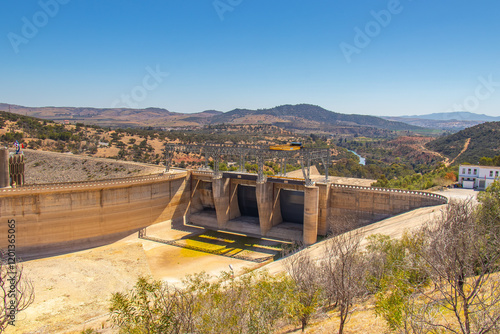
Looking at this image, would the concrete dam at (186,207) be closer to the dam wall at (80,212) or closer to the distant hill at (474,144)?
the dam wall at (80,212)

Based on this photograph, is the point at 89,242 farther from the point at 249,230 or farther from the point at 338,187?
the point at 338,187

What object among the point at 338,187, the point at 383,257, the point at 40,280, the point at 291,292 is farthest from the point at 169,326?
the point at 338,187

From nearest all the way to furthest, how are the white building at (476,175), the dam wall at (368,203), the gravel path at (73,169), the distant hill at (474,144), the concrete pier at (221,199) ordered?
the dam wall at (368,203), the white building at (476,175), the concrete pier at (221,199), the gravel path at (73,169), the distant hill at (474,144)

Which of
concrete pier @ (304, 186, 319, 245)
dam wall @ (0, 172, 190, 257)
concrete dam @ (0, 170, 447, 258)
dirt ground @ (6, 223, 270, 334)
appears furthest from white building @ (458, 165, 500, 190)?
dam wall @ (0, 172, 190, 257)

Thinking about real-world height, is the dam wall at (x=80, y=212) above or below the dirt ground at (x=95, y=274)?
above

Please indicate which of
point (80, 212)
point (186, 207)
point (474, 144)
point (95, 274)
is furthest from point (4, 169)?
point (474, 144)

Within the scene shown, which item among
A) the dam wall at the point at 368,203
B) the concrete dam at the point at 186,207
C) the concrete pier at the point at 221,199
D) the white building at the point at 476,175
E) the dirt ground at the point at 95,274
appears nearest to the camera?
the dirt ground at the point at 95,274

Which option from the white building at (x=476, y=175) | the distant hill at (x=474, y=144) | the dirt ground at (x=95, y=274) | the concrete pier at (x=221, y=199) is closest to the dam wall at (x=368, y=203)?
the dirt ground at (x=95, y=274)
